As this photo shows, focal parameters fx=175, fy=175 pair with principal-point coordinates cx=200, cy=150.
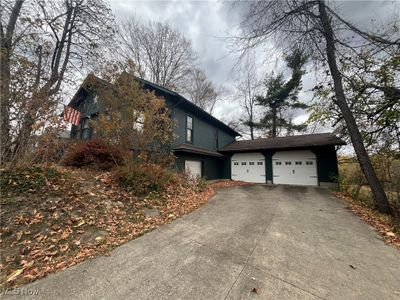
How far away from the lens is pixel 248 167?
14328 millimetres

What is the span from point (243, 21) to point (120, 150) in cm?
644

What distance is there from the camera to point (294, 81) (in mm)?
19500

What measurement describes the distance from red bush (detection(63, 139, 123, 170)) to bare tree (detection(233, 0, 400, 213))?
6434mm

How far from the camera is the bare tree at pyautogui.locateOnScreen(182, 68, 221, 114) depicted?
2117 centimetres

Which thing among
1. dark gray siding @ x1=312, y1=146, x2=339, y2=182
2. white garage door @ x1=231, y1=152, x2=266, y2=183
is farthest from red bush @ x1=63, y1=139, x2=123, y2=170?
dark gray siding @ x1=312, y1=146, x2=339, y2=182

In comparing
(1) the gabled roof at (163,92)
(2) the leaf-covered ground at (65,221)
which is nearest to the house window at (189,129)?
(1) the gabled roof at (163,92)

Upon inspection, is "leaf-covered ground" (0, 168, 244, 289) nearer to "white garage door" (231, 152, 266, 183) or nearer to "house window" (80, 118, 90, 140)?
"house window" (80, 118, 90, 140)

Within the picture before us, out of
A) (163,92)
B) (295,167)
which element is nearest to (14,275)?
(163,92)

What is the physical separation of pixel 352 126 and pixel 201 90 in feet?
57.4

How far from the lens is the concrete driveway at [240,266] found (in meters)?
2.24

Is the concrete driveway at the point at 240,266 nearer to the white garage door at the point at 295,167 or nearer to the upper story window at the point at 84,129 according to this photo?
the white garage door at the point at 295,167

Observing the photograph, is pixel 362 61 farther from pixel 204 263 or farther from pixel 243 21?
pixel 204 263

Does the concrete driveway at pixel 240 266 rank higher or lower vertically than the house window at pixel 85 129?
lower

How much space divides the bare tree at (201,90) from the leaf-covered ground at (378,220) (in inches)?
715
